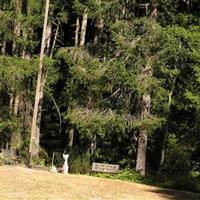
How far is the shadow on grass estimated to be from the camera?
19603 millimetres

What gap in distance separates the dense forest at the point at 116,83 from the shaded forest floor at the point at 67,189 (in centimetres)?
313

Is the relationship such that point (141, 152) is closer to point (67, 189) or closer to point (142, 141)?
point (142, 141)

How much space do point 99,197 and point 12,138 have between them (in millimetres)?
12318

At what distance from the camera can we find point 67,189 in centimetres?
1881

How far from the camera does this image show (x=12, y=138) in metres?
29.1

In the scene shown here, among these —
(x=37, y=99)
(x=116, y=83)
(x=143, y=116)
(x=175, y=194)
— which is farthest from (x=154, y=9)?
(x=175, y=194)

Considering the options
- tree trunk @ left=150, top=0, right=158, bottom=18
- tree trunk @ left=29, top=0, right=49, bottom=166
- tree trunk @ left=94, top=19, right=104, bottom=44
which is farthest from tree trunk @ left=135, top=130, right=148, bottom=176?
tree trunk @ left=94, top=19, right=104, bottom=44

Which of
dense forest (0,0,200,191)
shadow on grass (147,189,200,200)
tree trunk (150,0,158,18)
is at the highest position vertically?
tree trunk (150,0,158,18)

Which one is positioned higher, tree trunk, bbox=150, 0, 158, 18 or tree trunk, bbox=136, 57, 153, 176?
tree trunk, bbox=150, 0, 158, 18

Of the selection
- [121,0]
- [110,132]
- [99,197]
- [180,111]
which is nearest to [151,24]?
[121,0]

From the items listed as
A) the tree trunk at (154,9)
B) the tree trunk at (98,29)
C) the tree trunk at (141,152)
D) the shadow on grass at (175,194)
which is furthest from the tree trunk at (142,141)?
the tree trunk at (98,29)

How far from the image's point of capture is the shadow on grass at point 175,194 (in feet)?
64.3

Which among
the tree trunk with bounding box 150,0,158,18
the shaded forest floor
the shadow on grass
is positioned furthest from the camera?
the tree trunk with bounding box 150,0,158,18

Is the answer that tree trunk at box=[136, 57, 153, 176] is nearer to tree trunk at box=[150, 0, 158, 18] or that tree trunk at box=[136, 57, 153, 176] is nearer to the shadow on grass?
tree trunk at box=[150, 0, 158, 18]
